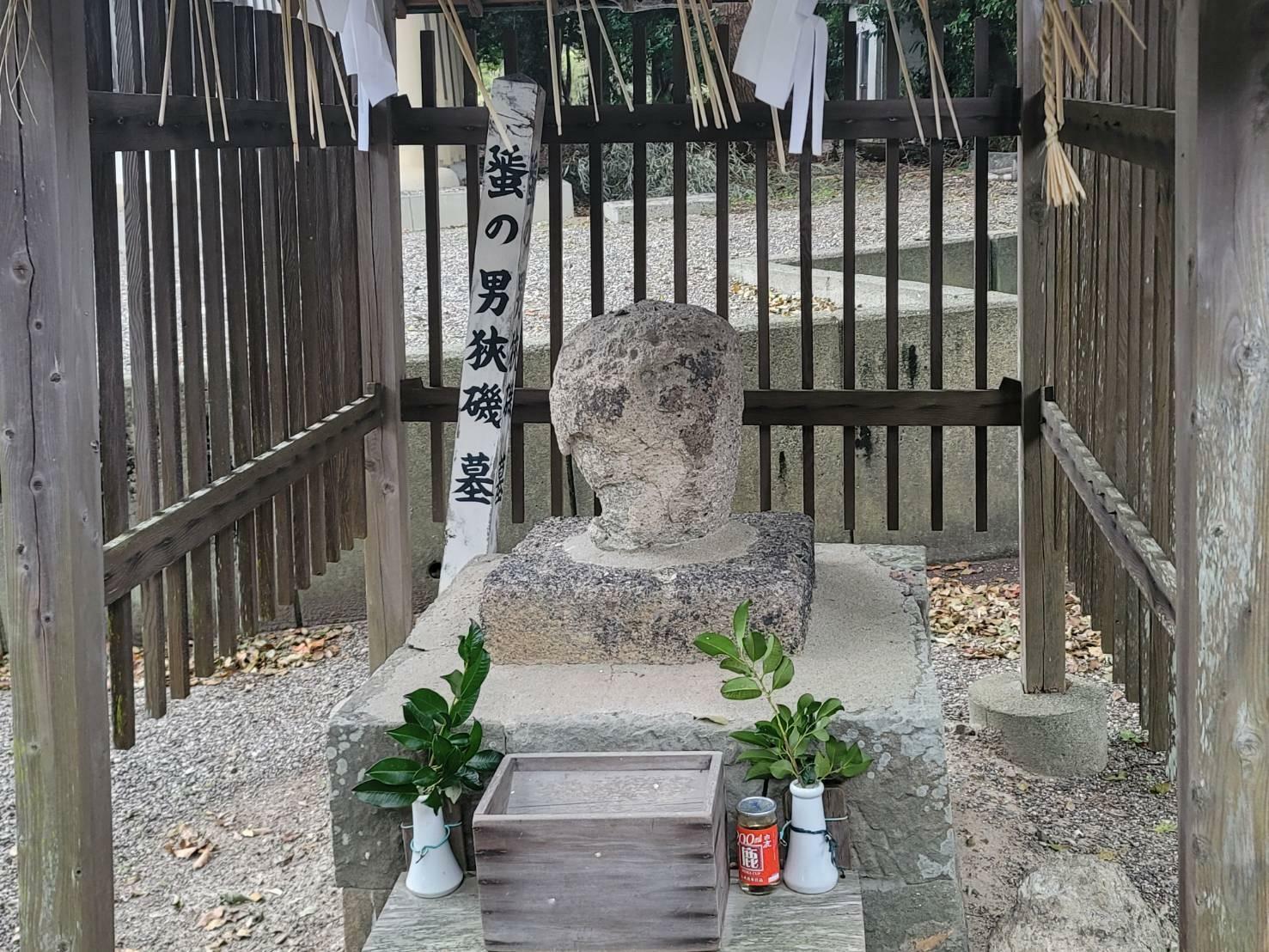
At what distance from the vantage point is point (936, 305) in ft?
16.0

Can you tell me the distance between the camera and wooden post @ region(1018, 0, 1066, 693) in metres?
4.74

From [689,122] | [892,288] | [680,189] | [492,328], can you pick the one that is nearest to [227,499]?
[492,328]

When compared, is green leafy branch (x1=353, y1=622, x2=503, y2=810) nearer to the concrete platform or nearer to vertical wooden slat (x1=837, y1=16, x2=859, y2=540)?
the concrete platform

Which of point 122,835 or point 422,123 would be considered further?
point 422,123

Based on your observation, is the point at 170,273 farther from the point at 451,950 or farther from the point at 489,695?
the point at 451,950

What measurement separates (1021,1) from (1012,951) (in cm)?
299

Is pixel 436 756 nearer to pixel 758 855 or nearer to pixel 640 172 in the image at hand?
pixel 758 855

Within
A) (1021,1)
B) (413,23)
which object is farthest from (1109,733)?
(413,23)

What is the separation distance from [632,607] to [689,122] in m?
2.07

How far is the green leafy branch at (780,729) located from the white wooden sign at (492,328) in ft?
5.06

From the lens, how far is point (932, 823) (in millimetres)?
3164

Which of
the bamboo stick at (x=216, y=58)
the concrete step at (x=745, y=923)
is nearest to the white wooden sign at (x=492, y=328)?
the bamboo stick at (x=216, y=58)

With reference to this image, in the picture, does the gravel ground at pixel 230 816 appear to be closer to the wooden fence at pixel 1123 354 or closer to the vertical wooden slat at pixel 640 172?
the vertical wooden slat at pixel 640 172

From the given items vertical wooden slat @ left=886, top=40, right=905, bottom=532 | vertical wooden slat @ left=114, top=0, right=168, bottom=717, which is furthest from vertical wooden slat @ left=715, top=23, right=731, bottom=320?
vertical wooden slat @ left=114, top=0, right=168, bottom=717
